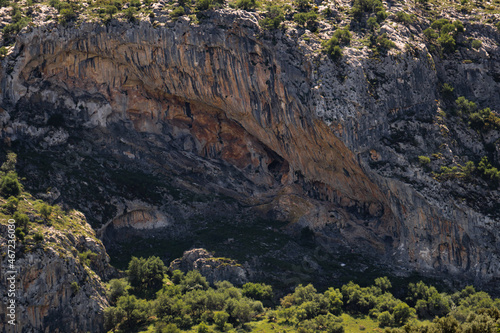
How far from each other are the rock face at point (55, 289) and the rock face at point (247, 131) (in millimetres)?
11675

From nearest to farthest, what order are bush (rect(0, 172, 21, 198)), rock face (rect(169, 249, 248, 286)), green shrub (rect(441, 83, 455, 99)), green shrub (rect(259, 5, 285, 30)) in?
bush (rect(0, 172, 21, 198)), rock face (rect(169, 249, 248, 286)), green shrub (rect(259, 5, 285, 30)), green shrub (rect(441, 83, 455, 99))

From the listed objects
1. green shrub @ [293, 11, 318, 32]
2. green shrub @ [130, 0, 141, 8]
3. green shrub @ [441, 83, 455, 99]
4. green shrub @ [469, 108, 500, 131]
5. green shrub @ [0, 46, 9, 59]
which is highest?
green shrub @ [130, 0, 141, 8]

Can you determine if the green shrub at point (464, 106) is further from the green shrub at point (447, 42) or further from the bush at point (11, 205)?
the bush at point (11, 205)

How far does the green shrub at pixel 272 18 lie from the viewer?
273ft

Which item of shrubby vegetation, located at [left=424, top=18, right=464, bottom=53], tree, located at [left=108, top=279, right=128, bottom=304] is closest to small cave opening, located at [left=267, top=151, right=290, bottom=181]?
shrubby vegetation, located at [left=424, top=18, right=464, bottom=53]

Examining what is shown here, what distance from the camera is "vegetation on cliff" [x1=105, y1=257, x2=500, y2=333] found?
216 feet

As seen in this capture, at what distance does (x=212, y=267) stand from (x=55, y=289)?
2012 centimetres

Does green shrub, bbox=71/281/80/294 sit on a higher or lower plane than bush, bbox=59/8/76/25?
lower

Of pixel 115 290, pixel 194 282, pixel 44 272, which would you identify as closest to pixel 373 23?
pixel 194 282

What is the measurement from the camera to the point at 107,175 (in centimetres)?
8188

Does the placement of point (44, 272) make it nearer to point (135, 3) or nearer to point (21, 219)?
point (21, 219)

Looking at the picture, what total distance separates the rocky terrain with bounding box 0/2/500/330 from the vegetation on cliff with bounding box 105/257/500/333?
489 centimetres

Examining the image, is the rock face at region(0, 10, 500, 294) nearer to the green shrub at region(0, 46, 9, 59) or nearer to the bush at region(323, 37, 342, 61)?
the green shrub at region(0, 46, 9, 59)

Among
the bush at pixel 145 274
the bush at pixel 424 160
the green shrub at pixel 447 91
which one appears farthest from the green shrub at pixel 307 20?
the bush at pixel 145 274
